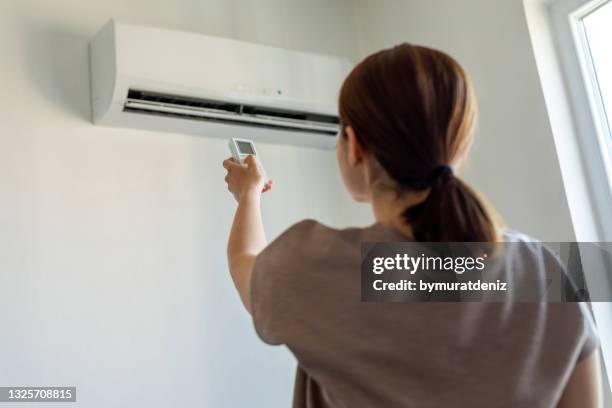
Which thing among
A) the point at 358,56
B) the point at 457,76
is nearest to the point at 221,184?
the point at 358,56

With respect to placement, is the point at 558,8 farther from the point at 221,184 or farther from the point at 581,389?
the point at 581,389

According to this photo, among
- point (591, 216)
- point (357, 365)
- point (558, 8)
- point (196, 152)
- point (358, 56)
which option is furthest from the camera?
point (358, 56)

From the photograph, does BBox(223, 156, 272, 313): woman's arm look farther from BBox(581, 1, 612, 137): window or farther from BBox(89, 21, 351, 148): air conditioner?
BBox(581, 1, 612, 137): window

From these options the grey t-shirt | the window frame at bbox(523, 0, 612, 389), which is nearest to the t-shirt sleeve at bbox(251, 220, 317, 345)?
the grey t-shirt

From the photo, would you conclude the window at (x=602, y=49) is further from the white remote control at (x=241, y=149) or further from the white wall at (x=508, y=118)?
the white remote control at (x=241, y=149)

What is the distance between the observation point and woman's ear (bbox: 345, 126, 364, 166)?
2.32 ft

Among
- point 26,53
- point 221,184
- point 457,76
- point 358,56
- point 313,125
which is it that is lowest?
point 457,76

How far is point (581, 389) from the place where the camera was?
0.70 meters

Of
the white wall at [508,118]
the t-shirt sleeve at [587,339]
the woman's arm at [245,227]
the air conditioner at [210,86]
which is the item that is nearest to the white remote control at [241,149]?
the woman's arm at [245,227]

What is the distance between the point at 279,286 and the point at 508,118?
1476mm

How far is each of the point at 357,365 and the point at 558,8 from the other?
64.7 inches

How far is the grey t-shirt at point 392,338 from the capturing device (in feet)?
2.10

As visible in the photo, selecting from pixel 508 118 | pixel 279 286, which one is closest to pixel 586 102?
pixel 508 118

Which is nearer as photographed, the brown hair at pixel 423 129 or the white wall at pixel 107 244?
the brown hair at pixel 423 129
